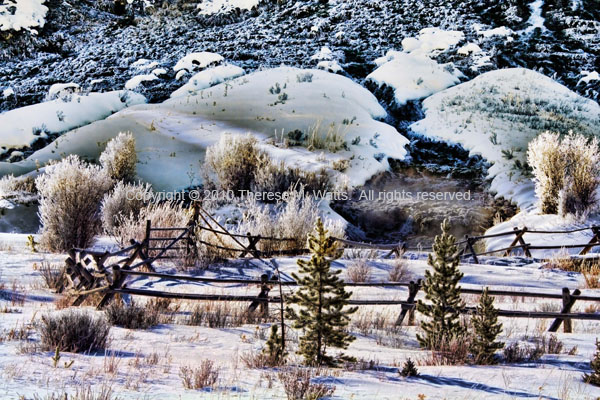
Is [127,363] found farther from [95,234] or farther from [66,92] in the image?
[66,92]

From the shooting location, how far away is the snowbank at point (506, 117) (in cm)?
1644

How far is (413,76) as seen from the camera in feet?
77.6

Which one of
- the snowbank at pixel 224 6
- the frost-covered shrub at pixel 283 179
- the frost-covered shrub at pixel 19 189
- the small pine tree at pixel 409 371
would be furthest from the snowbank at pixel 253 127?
the small pine tree at pixel 409 371

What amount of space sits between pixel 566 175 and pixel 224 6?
24479 mm

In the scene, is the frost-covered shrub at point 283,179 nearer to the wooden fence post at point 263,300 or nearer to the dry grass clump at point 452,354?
the wooden fence post at point 263,300

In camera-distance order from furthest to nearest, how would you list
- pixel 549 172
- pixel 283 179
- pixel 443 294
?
pixel 283 179 < pixel 549 172 < pixel 443 294

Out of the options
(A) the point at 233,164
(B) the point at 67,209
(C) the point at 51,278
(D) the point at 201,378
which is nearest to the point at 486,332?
(D) the point at 201,378

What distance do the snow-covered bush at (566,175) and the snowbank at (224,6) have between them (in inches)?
893

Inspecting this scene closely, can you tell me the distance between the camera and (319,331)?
334 centimetres

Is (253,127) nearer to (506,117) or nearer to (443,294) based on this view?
(506,117)

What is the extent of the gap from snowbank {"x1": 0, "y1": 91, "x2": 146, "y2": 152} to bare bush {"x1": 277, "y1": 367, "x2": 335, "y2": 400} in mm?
19338

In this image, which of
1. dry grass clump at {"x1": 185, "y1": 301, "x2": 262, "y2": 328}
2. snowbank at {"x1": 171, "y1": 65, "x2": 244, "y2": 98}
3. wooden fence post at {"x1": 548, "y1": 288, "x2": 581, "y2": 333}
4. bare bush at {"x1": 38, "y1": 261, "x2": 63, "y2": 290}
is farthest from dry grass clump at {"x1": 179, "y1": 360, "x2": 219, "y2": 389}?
snowbank at {"x1": 171, "y1": 65, "x2": 244, "y2": 98}

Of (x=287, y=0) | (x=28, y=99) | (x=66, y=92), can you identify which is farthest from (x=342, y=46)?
(x=28, y=99)

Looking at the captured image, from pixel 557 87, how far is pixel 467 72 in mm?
4382
